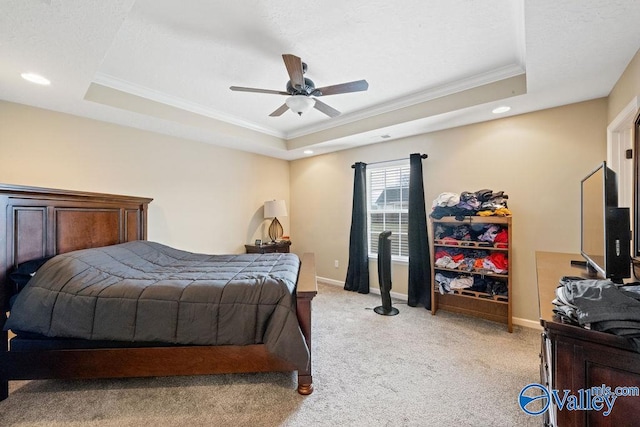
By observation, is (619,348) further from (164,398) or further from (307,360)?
(164,398)

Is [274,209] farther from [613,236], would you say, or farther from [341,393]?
[613,236]

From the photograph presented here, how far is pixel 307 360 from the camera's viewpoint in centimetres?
171

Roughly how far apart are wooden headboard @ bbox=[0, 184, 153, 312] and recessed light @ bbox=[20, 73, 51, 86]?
0.86 meters

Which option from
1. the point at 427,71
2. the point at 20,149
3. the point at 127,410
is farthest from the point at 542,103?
the point at 20,149

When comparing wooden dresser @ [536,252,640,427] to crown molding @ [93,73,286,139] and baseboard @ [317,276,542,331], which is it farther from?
crown molding @ [93,73,286,139]

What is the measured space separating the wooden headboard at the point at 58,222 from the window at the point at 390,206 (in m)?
3.10

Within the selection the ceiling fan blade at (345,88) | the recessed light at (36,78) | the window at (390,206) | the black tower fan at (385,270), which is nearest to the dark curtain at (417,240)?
the window at (390,206)

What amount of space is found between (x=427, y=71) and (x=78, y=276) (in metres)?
3.33

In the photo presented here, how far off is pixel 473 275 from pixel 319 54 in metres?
2.86

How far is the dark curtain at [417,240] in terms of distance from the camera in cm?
335

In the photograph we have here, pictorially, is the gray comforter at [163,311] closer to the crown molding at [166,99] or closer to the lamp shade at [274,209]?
the crown molding at [166,99]

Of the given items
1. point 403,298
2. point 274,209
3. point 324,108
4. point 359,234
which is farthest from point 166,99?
point 403,298

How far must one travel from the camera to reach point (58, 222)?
90.7 inches

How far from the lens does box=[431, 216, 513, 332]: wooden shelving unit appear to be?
8.88ft
